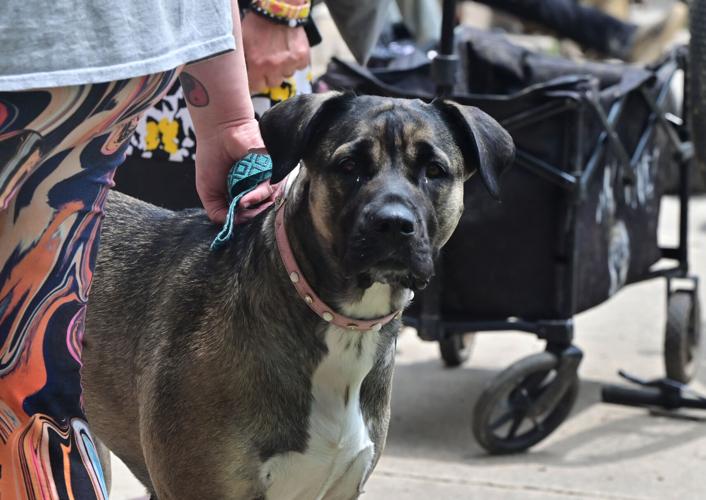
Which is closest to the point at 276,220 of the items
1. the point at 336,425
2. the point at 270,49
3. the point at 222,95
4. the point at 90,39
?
the point at 222,95

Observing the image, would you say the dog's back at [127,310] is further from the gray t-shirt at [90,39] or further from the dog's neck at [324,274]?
the gray t-shirt at [90,39]

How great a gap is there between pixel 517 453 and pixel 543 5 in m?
2.73

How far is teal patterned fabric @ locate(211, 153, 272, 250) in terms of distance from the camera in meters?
2.91

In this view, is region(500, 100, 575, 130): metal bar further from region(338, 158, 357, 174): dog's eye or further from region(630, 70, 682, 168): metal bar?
region(338, 158, 357, 174): dog's eye

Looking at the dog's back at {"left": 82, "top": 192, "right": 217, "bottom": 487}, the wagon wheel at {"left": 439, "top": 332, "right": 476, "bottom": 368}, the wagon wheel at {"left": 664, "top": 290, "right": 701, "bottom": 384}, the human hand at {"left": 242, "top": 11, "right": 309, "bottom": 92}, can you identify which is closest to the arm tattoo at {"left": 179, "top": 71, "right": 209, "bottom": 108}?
the dog's back at {"left": 82, "top": 192, "right": 217, "bottom": 487}

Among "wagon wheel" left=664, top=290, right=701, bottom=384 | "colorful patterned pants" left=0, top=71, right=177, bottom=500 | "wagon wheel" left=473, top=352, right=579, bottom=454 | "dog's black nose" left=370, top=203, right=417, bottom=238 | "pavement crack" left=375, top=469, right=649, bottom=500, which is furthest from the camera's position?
"wagon wheel" left=664, top=290, right=701, bottom=384

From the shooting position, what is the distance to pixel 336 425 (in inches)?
112

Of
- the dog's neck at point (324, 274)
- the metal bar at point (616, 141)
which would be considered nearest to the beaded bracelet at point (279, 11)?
the dog's neck at point (324, 274)

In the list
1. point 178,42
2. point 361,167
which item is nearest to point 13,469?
point 178,42

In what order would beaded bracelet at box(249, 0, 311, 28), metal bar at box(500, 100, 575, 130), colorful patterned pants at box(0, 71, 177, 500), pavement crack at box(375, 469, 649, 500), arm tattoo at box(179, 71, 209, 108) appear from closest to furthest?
colorful patterned pants at box(0, 71, 177, 500), arm tattoo at box(179, 71, 209, 108), beaded bracelet at box(249, 0, 311, 28), pavement crack at box(375, 469, 649, 500), metal bar at box(500, 100, 575, 130)

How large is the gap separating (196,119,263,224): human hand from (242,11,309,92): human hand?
1.59ft

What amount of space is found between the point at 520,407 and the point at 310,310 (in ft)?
6.99

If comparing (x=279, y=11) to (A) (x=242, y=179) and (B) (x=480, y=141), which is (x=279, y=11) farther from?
(B) (x=480, y=141)

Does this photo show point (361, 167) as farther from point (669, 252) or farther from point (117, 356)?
point (669, 252)
